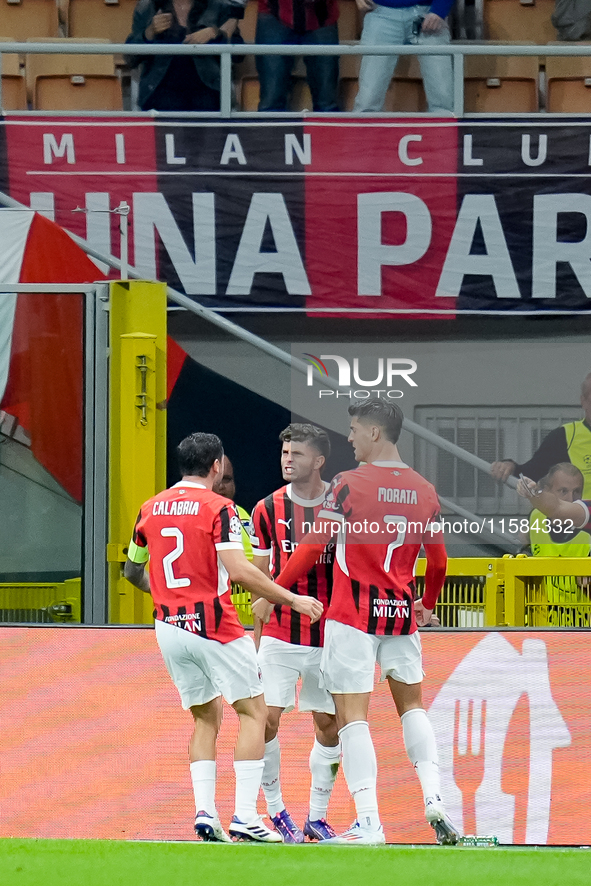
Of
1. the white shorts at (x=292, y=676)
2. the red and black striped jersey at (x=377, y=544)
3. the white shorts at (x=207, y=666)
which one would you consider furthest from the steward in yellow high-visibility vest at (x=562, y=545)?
the white shorts at (x=207, y=666)

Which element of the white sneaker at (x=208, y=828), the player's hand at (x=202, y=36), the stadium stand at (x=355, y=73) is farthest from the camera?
the stadium stand at (x=355, y=73)

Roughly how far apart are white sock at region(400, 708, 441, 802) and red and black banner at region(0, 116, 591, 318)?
392 centimetres

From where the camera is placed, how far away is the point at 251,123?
28.7ft

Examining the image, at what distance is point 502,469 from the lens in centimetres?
635

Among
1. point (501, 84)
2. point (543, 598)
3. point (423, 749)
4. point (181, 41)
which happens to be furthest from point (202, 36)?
point (423, 749)

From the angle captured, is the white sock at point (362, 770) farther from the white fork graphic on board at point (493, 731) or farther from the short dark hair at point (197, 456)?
the short dark hair at point (197, 456)

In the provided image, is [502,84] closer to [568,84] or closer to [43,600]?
[568,84]

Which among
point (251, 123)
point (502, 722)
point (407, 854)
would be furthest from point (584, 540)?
point (251, 123)

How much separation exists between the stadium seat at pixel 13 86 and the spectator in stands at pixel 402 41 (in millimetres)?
2657

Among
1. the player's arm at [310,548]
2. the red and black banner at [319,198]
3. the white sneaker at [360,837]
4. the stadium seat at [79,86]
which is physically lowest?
the white sneaker at [360,837]

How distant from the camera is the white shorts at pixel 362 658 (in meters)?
5.20

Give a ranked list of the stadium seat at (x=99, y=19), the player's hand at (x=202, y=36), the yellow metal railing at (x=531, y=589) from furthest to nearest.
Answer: the stadium seat at (x=99, y=19)
the player's hand at (x=202, y=36)
the yellow metal railing at (x=531, y=589)

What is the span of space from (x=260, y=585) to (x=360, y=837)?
3.59 feet

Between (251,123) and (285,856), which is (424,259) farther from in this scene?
(285,856)
